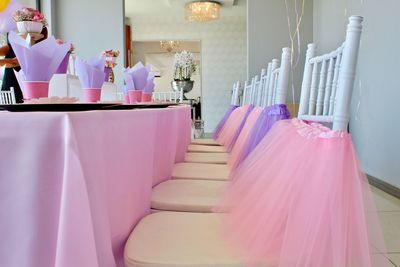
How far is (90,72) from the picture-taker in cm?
158

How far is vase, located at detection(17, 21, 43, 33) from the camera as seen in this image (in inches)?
57.9

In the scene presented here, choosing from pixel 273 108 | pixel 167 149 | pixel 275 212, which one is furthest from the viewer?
pixel 167 149

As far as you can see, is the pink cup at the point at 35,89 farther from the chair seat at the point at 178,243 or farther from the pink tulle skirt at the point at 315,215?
the pink tulle skirt at the point at 315,215

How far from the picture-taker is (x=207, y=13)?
17.8 feet

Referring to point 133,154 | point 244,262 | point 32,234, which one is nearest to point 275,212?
point 244,262

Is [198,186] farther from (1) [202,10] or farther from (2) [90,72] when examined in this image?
(1) [202,10]

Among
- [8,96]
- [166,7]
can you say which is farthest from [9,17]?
[166,7]

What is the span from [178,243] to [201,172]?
2.88 feet

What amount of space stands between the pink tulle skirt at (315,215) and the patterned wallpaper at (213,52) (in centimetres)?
643

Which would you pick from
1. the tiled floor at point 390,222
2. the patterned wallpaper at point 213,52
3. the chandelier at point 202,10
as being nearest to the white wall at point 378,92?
the tiled floor at point 390,222

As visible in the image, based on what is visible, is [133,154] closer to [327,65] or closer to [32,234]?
[32,234]

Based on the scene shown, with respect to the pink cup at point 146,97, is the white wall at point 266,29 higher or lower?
higher

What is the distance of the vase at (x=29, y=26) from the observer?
4.82 ft

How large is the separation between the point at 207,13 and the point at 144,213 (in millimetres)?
4816
